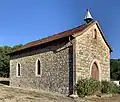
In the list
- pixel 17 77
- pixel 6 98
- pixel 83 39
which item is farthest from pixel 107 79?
pixel 6 98

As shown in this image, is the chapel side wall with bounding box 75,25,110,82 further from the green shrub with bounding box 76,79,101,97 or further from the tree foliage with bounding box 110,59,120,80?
the tree foliage with bounding box 110,59,120,80

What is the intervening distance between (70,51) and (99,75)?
465 centimetres

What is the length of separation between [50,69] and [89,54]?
4093 millimetres

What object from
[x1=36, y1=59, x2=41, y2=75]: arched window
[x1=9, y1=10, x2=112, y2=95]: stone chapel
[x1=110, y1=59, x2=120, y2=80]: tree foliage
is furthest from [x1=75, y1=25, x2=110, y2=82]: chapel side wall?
[x1=110, y1=59, x2=120, y2=80]: tree foliage

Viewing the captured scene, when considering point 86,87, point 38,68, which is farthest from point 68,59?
point 38,68

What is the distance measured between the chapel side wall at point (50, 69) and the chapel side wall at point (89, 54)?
113 cm

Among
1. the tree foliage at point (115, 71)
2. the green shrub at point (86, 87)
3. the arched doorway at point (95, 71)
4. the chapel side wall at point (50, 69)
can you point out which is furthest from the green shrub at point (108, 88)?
the tree foliage at point (115, 71)

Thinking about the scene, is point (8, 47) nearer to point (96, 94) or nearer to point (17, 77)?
point (17, 77)

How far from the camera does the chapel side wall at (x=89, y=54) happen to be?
21.4 m

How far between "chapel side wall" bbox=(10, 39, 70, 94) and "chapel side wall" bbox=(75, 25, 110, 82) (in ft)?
3.71

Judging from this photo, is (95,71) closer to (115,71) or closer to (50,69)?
(50,69)

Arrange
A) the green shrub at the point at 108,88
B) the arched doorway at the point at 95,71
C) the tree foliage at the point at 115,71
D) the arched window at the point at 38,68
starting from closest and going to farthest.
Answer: the green shrub at the point at 108,88
the arched doorway at the point at 95,71
the arched window at the point at 38,68
the tree foliage at the point at 115,71

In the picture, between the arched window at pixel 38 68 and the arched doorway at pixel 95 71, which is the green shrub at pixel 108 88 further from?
A: the arched window at pixel 38 68

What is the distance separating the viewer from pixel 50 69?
23.5 m
